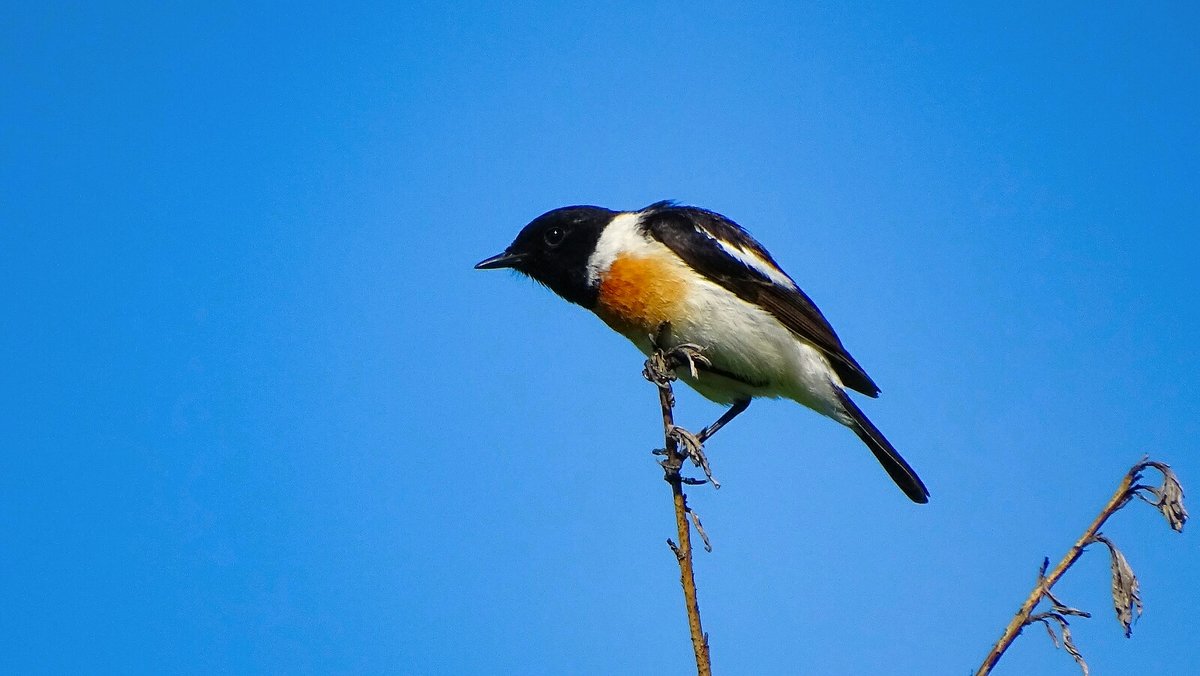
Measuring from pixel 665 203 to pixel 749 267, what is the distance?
Answer: 80 centimetres

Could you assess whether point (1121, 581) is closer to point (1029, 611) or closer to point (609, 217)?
point (1029, 611)

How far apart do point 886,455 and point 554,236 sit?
2472mm

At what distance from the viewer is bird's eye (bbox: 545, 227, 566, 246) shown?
680 cm

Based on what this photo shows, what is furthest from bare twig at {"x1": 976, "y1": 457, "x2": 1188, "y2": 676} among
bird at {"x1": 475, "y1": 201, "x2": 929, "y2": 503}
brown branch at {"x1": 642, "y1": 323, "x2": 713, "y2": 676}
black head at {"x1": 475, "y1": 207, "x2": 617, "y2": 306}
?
black head at {"x1": 475, "y1": 207, "x2": 617, "y2": 306}

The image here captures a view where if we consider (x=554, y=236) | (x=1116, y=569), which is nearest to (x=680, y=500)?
(x=1116, y=569)

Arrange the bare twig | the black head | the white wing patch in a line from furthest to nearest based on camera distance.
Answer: the black head < the white wing patch < the bare twig

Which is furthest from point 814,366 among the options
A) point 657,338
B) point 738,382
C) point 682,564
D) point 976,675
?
point 976,675

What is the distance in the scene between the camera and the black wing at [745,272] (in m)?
6.20

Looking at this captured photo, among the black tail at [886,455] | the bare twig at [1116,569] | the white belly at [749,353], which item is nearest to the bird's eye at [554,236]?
the white belly at [749,353]

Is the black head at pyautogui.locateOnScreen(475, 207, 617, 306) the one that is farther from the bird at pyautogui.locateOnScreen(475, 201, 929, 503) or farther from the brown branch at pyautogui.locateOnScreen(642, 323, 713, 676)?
the brown branch at pyautogui.locateOnScreen(642, 323, 713, 676)

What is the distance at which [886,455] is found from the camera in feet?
20.5

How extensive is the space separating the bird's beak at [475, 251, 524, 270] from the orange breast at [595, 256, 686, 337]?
93 centimetres

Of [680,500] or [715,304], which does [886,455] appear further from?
[680,500]

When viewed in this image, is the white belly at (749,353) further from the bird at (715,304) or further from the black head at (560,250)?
the black head at (560,250)
